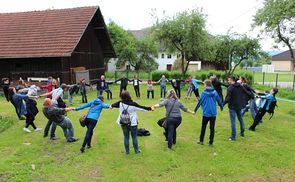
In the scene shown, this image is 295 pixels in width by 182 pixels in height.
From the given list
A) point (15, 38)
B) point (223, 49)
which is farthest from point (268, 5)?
point (15, 38)

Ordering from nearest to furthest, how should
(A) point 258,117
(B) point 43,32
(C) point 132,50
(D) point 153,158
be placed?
(D) point 153,158 → (A) point 258,117 → (B) point 43,32 → (C) point 132,50

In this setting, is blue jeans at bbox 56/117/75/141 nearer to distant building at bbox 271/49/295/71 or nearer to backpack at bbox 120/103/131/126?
backpack at bbox 120/103/131/126

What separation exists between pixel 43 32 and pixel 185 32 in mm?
11177

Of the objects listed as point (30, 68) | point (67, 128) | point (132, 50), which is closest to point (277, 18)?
point (67, 128)

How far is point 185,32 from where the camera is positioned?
76.8 feet

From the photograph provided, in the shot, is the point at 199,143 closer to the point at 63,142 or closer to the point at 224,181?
the point at 224,181

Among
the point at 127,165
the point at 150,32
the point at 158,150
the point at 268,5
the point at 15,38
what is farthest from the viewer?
the point at 150,32

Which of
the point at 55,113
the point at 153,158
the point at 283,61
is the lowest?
the point at 153,158

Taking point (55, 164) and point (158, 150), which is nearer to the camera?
point (55, 164)

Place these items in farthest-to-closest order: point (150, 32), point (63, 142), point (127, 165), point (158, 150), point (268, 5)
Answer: point (150, 32) → point (268, 5) → point (63, 142) → point (158, 150) → point (127, 165)

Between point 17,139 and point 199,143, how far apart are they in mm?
5830

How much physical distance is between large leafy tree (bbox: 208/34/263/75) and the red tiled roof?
10191 millimetres

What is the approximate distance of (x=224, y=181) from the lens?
643 centimetres

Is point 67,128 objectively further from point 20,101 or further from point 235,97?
point 235,97
